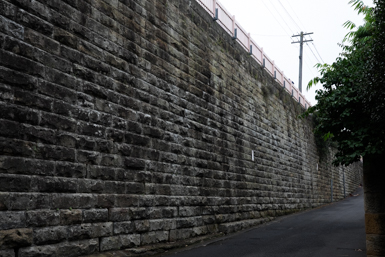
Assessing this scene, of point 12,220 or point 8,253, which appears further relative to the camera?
point 12,220

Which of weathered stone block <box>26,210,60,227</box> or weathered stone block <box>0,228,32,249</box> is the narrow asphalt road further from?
weathered stone block <box>0,228,32,249</box>

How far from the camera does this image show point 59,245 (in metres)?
5.92

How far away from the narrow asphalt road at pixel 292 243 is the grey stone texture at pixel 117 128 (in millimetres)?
716

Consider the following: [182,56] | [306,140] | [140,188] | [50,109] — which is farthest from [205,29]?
[306,140]

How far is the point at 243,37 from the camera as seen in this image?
15039 millimetres

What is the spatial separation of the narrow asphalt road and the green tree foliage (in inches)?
85.8

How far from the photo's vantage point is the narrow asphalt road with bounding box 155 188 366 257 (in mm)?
7957

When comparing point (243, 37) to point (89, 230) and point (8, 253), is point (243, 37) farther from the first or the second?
point (8, 253)

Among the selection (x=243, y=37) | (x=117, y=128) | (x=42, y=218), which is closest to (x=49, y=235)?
(x=42, y=218)

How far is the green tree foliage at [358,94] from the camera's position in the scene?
620cm

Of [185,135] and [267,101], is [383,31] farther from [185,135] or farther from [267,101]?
[267,101]

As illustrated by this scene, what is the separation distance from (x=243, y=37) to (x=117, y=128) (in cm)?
912

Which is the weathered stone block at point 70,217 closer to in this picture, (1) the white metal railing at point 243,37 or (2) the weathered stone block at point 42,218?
(2) the weathered stone block at point 42,218

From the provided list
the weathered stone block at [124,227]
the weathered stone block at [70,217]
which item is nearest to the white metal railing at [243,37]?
the weathered stone block at [124,227]
